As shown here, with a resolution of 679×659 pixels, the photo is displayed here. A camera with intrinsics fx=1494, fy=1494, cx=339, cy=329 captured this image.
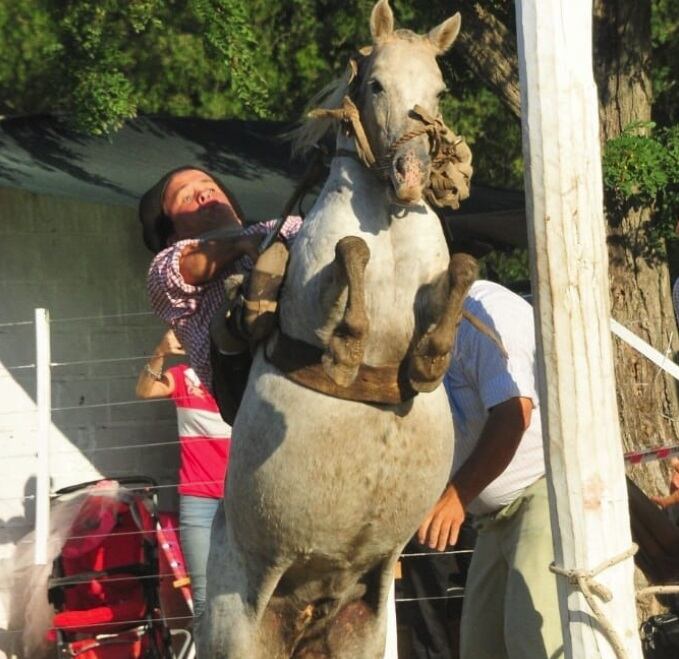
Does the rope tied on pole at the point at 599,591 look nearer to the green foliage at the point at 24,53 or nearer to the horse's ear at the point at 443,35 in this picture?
the horse's ear at the point at 443,35

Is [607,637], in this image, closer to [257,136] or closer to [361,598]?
[361,598]

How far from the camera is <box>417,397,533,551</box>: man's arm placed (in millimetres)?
4387

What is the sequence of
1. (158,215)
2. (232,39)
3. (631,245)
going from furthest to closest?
(232,39), (631,245), (158,215)

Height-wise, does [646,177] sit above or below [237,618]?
above

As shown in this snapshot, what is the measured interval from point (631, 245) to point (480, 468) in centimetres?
348

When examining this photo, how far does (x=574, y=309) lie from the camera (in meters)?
3.85

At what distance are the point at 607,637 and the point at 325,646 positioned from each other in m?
0.76

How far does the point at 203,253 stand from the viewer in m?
4.08

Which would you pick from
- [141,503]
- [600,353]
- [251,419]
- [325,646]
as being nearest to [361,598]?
[325,646]

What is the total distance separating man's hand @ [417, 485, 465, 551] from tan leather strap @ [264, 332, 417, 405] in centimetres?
83

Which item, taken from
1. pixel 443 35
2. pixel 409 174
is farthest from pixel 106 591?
pixel 409 174

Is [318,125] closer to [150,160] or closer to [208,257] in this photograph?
[208,257]

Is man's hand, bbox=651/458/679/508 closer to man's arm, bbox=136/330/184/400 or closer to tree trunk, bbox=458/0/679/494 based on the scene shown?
tree trunk, bbox=458/0/679/494

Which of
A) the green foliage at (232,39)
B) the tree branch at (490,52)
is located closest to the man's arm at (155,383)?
the green foliage at (232,39)
